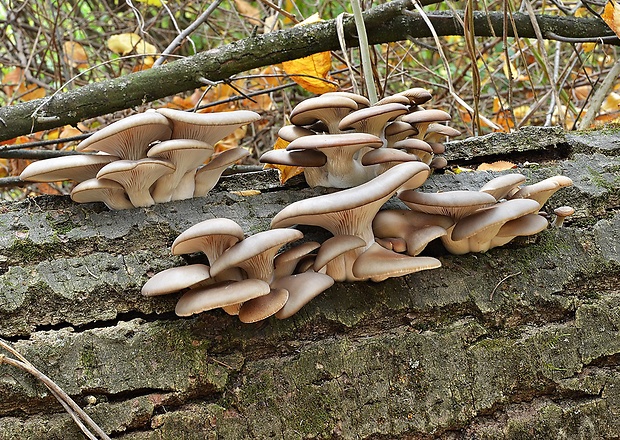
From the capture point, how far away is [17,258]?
7.07 ft

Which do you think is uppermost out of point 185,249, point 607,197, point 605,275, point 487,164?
point 185,249

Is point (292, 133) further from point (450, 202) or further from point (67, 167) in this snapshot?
point (67, 167)

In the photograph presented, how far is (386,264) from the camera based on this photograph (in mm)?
2057

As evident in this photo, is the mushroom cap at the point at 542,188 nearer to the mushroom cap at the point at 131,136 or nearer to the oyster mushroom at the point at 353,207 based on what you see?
the oyster mushroom at the point at 353,207

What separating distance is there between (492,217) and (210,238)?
1141 millimetres

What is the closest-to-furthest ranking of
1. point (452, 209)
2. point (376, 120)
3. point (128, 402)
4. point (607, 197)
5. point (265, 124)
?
point (128, 402) → point (452, 209) → point (376, 120) → point (607, 197) → point (265, 124)

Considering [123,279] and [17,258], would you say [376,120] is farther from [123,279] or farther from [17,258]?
[17,258]

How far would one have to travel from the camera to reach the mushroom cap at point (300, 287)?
6.38ft

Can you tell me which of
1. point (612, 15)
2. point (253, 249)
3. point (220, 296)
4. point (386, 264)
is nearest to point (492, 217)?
point (386, 264)

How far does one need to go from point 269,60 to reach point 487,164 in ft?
4.93

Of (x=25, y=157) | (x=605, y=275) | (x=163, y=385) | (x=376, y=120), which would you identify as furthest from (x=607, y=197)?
(x=25, y=157)

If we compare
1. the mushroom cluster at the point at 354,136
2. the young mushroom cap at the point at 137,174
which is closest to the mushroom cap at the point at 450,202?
the mushroom cluster at the point at 354,136

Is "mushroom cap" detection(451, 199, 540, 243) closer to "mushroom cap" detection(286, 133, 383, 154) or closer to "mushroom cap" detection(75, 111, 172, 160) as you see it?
"mushroom cap" detection(286, 133, 383, 154)

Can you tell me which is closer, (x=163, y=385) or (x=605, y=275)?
(x=163, y=385)
